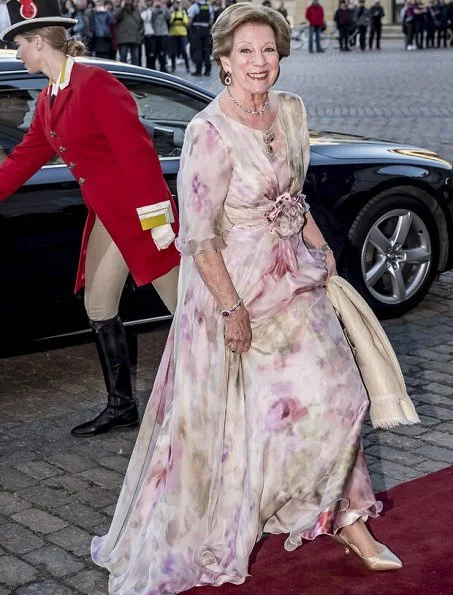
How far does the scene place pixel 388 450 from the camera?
18.4 feet

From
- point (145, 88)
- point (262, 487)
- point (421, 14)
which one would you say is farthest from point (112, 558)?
point (421, 14)

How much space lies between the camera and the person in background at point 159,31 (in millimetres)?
31641

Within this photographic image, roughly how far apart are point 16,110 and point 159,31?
26.0 metres

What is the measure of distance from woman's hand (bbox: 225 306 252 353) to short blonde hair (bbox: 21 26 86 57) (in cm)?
181

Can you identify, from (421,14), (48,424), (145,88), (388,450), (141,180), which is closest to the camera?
(141,180)

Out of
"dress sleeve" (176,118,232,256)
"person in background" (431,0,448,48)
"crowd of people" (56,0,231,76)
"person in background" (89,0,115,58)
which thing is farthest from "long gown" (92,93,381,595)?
"person in background" (431,0,448,48)

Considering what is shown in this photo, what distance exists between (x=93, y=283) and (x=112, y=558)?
1679mm

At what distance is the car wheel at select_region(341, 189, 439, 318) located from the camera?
7.43m

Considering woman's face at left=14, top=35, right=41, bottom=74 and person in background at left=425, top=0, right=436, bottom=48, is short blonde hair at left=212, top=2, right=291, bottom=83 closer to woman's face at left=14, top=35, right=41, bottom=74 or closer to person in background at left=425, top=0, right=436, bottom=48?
woman's face at left=14, top=35, right=41, bottom=74

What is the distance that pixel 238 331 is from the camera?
404cm

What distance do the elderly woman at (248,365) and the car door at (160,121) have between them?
242cm

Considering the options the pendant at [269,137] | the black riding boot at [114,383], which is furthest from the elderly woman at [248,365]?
the black riding boot at [114,383]

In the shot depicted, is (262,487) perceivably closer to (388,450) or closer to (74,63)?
(388,450)

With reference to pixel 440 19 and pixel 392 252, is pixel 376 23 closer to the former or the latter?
pixel 440 19
